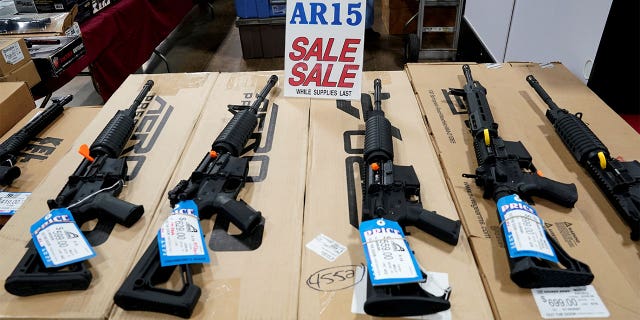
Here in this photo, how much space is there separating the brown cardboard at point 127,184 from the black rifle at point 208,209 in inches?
3.8

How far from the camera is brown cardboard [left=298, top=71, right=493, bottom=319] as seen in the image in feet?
3.11

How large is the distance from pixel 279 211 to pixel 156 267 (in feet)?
1.24

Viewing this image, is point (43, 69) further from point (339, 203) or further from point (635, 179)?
point (635, 179)

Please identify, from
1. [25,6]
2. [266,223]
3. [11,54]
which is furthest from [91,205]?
[25,6]

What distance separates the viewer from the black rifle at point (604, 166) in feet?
3.67

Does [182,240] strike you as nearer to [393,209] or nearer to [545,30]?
[393,209]

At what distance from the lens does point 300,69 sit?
173 cm

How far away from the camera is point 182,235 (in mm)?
1045

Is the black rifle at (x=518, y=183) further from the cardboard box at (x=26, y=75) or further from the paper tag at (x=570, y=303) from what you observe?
the cardboard box at (x=26, y=75)

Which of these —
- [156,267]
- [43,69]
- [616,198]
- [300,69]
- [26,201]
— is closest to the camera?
[156,267]

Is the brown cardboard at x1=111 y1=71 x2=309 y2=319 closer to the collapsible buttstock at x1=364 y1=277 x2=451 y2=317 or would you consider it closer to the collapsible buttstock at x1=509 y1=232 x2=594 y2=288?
the collapsible buttstock at x1=364 y1=277 x2=451 y2=317

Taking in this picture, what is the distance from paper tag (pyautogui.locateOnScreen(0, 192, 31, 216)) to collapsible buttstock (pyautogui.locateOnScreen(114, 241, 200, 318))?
67 centimetres

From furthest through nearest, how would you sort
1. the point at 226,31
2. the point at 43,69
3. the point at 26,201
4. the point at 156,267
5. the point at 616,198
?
the point at 226,31 → the point at 43,69 → the point at 26,201 → the point at 616,198 → the point at 156,267

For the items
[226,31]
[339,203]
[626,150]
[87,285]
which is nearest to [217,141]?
[339,203]
